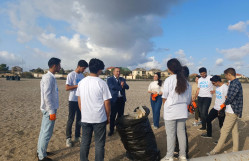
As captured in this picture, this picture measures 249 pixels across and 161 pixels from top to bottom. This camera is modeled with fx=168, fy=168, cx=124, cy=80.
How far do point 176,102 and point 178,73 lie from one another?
1.70 ft

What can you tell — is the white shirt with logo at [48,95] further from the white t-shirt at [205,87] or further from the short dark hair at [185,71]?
the white t-shirt at [205,87]

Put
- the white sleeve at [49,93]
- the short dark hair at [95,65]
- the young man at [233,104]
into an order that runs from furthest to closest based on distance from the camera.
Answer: the young man at [233,104]
the white sleeve at [49,93]
the short dark hair at [95,65]

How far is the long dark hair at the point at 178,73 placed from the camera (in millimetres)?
2887

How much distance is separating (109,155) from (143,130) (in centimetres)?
111

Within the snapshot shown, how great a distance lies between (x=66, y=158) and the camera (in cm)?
355

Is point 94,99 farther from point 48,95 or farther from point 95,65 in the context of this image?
point 48,95

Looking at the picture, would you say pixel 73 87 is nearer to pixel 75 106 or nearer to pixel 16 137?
pixel 75 106

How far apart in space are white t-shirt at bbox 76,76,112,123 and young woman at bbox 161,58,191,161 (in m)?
1.10

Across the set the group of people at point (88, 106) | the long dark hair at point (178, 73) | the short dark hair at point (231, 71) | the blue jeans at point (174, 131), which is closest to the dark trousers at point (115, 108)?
the group of people at point (88, 106)

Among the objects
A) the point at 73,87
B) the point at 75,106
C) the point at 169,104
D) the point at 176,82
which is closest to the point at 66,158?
the point at 75,106

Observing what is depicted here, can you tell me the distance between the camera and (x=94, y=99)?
2.76 meters

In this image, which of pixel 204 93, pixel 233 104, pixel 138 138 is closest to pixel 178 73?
pixel 138 138

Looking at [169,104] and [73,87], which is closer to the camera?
[169,104]

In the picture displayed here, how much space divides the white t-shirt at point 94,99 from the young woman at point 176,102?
110cm
